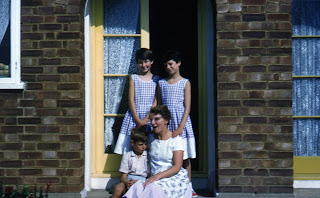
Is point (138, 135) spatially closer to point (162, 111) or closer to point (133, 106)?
point (162, 111)

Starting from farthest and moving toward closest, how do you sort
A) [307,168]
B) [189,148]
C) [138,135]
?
[307,168] → [189,148] → [138,135]

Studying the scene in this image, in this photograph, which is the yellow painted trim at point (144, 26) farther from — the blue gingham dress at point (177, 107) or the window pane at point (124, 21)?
the blue gingham dress at point (177, 107)

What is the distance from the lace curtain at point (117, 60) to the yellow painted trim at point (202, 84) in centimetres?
77

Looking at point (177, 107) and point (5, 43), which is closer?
point (177, 107)

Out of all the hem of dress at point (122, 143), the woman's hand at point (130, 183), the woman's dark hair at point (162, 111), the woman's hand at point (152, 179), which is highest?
the woman's dark hair at point (162, 111)

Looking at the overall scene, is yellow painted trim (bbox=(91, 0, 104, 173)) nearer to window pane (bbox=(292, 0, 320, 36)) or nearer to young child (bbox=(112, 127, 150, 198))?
young child (bbox=(112, 127, 150, 198))

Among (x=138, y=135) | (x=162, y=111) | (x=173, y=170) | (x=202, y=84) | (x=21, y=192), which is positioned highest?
(x=202, y=84)

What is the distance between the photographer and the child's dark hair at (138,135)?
449cm

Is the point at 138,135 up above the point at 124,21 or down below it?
below

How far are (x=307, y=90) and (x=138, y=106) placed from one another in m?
2.02

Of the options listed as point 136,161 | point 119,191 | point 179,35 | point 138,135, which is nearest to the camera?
point 119,191

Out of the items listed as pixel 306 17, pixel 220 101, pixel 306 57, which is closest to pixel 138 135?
pixel 220 101

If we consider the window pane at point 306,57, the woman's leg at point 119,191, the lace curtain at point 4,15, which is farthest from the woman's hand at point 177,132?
the lace curtain at point 4,15

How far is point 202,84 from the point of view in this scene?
5.39 meters
